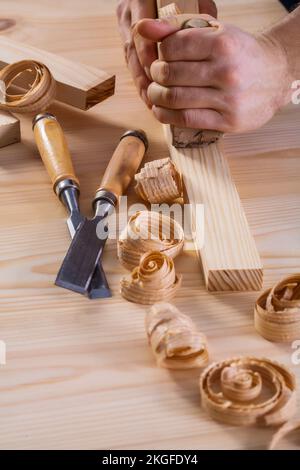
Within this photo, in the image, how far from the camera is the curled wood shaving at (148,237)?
1209mm

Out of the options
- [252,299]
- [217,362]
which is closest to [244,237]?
[252,299]

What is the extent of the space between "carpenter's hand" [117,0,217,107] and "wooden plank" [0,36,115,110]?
0.19ft

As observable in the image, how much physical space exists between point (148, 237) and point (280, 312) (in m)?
0.25

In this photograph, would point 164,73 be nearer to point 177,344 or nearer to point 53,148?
point 53,148

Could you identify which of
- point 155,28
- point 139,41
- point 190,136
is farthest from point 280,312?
point 139,41

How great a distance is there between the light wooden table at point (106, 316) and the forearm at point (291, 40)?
126 millimetres

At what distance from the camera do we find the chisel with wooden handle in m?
1.16

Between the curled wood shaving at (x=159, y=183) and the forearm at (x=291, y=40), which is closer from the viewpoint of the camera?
the curled wood shaving at (x=159, y=183)

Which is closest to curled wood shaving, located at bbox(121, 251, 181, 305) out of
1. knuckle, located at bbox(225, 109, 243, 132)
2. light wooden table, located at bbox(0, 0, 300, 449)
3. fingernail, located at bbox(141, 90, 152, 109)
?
light wooden table, located at bbox(0, 0, 300, 449)

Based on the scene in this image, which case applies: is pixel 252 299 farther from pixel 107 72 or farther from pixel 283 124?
pixel 107 72

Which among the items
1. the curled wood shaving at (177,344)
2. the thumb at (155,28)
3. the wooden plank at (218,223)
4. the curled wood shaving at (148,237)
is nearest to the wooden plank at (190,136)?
the wooden plank at (218,223)

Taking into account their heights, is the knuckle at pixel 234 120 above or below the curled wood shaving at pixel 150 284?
above

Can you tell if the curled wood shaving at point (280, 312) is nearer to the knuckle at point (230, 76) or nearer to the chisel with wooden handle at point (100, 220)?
the chisel with wooden handle at point (100, 220)

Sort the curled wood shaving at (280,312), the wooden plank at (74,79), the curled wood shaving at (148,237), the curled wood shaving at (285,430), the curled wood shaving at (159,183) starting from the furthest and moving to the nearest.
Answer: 1. the wooden plank at (74,79)
2. the curled wood shaving at (159,183)
3. the curled wood shaving at (148,237)
4. the curled wood shaving at (280,312)
5. the curled wood shaving at (285,430)
